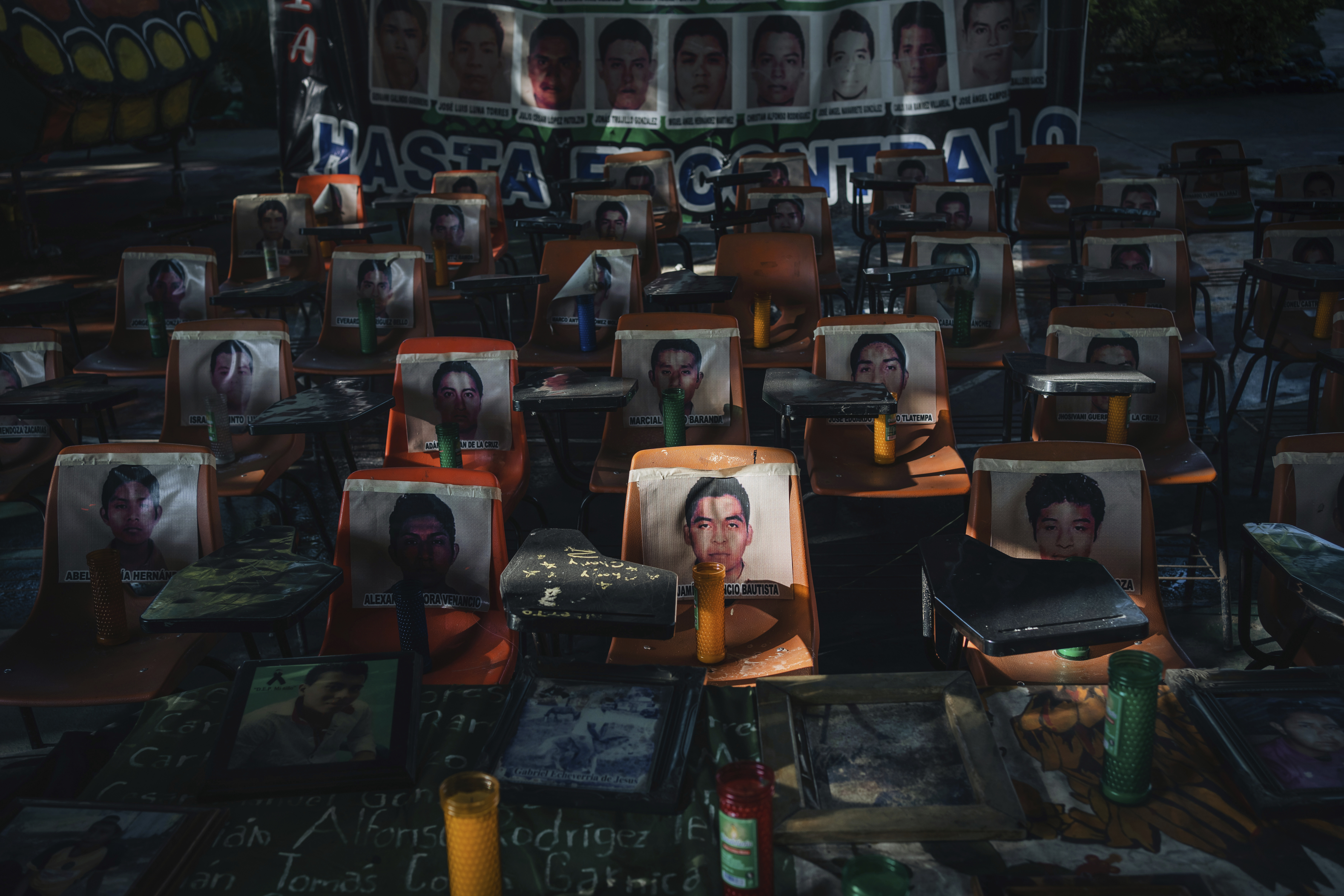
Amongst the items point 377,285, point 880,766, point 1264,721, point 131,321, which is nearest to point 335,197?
point 131,321

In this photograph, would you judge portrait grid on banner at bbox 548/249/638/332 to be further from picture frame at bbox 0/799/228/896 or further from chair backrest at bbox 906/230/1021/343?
picture frame at bbox 0/799/228/896

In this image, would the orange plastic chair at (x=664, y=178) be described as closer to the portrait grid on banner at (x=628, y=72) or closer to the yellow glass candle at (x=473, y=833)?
the portrait grid on banner at (x=628, y=72)

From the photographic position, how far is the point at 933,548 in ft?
7.72

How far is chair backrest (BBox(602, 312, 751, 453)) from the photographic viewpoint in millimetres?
3916

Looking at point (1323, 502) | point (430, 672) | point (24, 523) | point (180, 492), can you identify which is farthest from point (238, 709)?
point (24, 523)

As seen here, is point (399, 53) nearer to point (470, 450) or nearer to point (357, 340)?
point (357, 340)

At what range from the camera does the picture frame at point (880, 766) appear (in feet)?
5.59

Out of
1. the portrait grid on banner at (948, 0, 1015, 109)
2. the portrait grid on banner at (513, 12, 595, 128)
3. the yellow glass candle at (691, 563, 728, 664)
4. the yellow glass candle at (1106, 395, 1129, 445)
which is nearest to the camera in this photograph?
the yellow glass candle at (691, 563, 728, 664)

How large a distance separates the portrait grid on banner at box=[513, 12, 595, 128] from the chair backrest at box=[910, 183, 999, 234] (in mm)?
5027

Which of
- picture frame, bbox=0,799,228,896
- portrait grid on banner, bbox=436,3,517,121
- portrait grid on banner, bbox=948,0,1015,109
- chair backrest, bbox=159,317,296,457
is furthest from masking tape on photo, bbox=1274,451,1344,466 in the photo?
portrait grid on banner, bbox=436,3,517,121

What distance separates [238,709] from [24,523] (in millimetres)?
3473

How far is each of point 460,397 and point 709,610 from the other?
1.63 metres

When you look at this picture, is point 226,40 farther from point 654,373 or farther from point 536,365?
point 654,373

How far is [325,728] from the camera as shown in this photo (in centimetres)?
202
